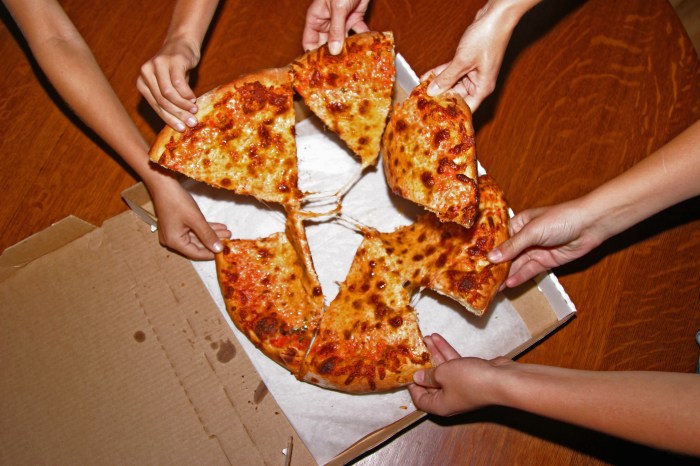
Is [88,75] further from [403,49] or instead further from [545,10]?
[545,10]

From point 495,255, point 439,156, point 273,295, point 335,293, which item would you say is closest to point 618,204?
point 495,255

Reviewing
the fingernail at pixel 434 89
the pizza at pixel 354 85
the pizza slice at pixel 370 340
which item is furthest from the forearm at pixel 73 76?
the fingernail at pixel 434 89

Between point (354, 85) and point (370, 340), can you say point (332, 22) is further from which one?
point (370, 340)

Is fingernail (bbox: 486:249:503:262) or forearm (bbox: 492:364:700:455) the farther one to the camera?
fingernail (bbox: 486:249:503:262)

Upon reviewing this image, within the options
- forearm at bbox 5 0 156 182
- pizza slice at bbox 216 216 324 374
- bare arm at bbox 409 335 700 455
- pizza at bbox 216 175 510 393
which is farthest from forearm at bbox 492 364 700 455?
forearm at bbox 5 0 156 182

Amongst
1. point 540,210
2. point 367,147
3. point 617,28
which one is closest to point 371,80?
point 367,147

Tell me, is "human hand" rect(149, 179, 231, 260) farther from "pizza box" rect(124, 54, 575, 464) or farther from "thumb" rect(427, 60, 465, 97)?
"thumb" rect(427, 60, 465, 97)

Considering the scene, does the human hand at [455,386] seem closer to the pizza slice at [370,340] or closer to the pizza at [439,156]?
the pizza slice at [370,340]
